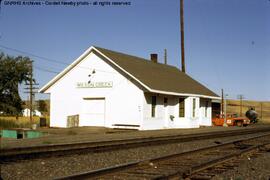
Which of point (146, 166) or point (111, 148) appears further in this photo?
point (111, 148)

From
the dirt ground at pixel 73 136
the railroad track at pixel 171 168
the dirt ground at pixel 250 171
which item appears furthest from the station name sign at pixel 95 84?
the dirt ground at pixel 250 171

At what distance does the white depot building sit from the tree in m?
24.5

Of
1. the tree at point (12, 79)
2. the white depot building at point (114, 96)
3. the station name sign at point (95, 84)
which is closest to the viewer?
the white depot building at point (114, 96)

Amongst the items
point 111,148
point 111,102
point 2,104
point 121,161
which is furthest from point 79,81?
point 2,104

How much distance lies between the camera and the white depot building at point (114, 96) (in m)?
29.9

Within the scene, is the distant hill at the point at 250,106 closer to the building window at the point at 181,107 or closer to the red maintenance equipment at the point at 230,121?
the red maintenance equipment at the point at 230,121

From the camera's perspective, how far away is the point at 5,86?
56.7 metres

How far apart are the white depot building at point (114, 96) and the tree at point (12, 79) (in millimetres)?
24491

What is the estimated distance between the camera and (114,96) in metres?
30.6

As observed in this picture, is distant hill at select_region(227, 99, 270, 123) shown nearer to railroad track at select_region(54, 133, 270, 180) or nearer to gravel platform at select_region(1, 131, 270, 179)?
gravel platform at select_region(1, 131, 270, 179)

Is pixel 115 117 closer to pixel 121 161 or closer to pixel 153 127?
pixel 153 127

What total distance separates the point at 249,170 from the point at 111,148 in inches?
249

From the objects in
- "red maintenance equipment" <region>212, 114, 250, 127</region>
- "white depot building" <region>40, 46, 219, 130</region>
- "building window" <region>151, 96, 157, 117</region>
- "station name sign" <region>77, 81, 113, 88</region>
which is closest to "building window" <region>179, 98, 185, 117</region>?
"white depot building" <region>40, 46, 219, 130</region>

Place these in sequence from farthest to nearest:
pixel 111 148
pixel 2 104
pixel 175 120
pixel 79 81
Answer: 1. pixel 2 104
2. pixel 175 120
3. pixel 79 81
4. pixel 111 148
